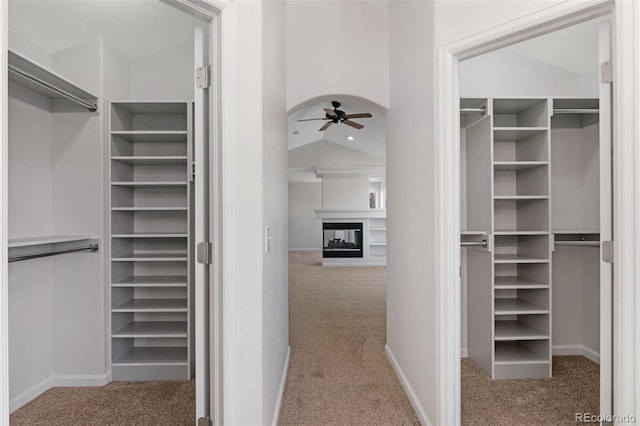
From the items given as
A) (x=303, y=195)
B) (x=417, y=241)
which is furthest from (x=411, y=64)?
(x=303, y=195)

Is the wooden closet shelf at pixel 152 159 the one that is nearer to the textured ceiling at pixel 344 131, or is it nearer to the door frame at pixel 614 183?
the door frame at pixel 614 183

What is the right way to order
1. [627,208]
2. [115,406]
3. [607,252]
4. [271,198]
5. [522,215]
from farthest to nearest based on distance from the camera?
[522,215], [115,406], [271,198], [607,252], [627,208]

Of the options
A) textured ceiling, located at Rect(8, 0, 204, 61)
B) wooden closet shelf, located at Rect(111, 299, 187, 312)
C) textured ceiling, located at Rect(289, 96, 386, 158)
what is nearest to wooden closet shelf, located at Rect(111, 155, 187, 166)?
textured ceiling, located at Rect(8, 0, 204, 61)

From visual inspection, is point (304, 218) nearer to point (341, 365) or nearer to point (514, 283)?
point (341, 365)

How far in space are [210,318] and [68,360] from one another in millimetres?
1834

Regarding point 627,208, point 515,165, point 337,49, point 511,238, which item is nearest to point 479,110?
point 515,165

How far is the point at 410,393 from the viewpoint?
2.29 m

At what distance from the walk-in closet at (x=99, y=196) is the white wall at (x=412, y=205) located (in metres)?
1.60

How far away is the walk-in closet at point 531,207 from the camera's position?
8.66 feet

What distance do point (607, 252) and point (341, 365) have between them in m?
2.07

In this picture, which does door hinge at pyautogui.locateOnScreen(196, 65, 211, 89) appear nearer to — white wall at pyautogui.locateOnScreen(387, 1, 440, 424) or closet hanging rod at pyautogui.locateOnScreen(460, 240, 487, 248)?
white wall at pyautogui.locateOnScreen(387, 1, 440, 424)

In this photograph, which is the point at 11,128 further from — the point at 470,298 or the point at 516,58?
the point at 516,58

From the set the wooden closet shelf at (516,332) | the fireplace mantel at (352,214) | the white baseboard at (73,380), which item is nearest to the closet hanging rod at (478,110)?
the wooden closet shelf at (516,332)

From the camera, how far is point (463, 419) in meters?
2.11
